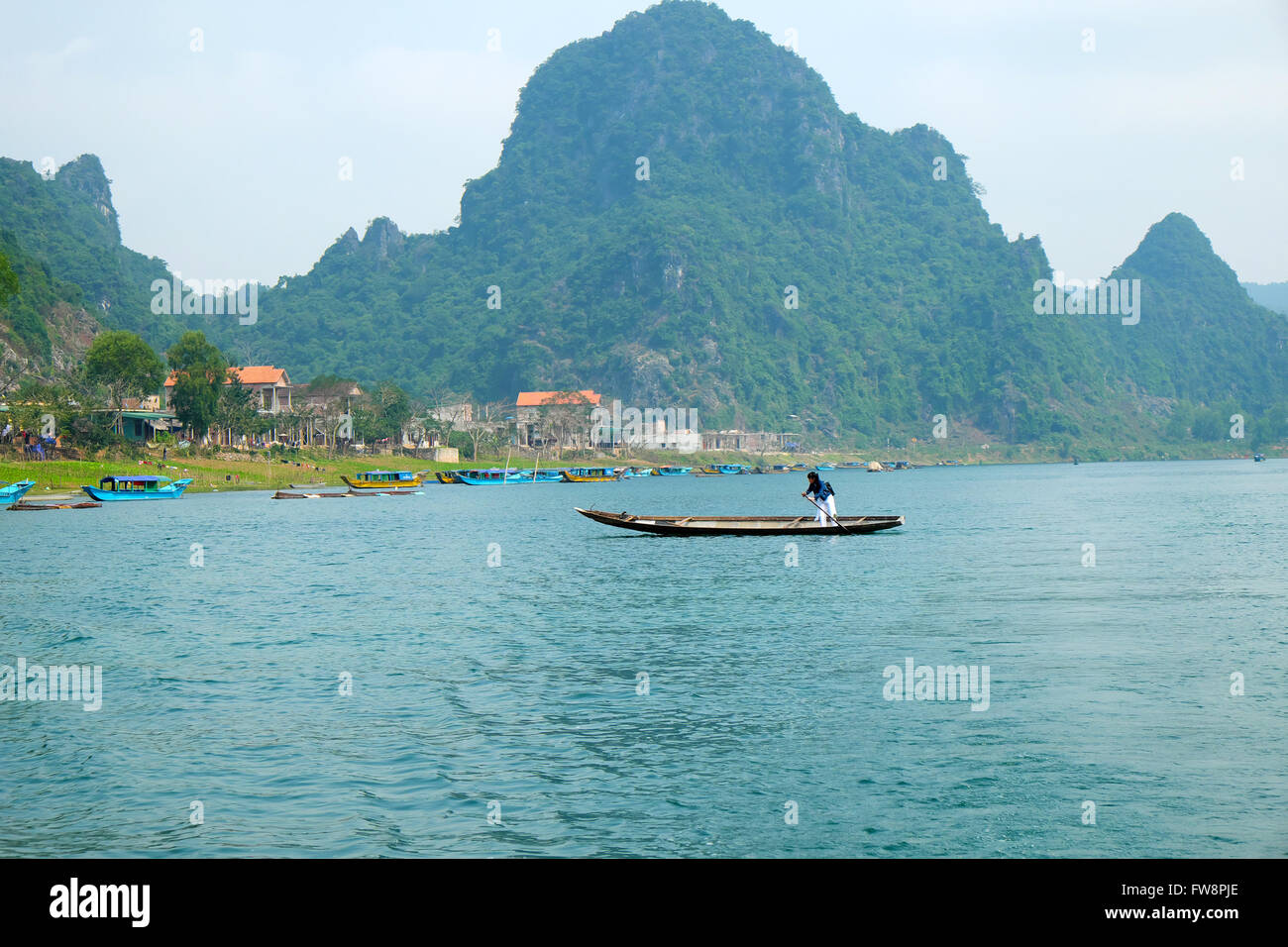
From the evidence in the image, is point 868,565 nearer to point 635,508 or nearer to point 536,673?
point 536,673

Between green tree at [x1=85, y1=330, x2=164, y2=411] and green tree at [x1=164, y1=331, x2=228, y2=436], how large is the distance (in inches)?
127

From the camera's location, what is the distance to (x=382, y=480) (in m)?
109

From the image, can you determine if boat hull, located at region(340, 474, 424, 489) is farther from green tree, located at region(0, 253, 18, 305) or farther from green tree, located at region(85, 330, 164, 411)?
green tree, located at region(0, 253, 18, 305)

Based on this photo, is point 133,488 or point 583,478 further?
point 583,478

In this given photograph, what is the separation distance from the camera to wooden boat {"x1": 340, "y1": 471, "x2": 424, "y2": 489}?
107125 millimetres

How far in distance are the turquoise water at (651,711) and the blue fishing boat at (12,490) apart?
41.9m

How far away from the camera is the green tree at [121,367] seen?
104 m

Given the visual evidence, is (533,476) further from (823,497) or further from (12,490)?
(823,497)

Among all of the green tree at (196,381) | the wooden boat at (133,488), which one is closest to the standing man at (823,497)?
the wooden boat at (133,488)

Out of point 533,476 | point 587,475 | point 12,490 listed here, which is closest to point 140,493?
point 12,490

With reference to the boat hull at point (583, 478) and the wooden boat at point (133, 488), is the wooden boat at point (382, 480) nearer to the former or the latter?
the wooden boat at point (133, 488)

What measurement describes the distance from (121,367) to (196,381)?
7.22 meters

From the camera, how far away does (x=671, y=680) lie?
68.2 ft
